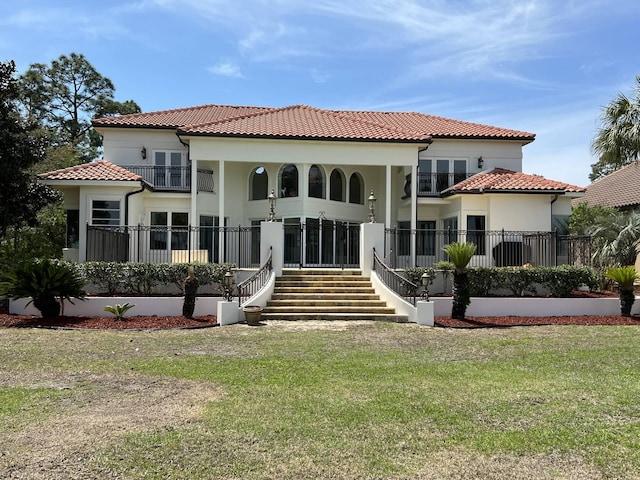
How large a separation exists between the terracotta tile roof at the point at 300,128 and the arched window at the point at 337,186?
7.32 feet

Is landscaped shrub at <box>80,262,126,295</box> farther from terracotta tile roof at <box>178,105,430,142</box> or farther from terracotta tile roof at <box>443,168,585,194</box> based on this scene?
terracotta tile roof at <box>443,168,585,194</box>

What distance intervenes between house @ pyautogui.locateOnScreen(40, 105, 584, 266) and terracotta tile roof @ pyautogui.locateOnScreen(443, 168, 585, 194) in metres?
0.05

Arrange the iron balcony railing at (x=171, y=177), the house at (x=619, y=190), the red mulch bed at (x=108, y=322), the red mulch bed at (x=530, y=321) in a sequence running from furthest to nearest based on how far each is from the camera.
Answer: the house at (x=619, y=190), the iron balcony railing at (x=171, y=177), the red mulch bed at (x=530, y=321), the red mulch bed at (x=108, y=322)

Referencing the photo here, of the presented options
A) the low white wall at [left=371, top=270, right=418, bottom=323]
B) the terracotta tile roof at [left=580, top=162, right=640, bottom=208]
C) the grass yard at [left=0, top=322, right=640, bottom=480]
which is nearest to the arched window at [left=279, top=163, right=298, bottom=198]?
the low white wall at [left=371, top=270, right=418, bottom=323]

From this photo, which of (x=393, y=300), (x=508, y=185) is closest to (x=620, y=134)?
(x=508, y=185)

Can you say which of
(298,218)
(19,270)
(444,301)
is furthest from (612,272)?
(19,270)

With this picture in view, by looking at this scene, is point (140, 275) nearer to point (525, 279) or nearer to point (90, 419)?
point (90, 419)

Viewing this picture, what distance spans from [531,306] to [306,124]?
478 inches

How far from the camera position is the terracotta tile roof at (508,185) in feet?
66.6

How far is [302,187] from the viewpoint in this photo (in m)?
21.9

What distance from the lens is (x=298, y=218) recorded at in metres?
22.4

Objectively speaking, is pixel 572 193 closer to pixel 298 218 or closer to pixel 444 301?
pixel 444 301

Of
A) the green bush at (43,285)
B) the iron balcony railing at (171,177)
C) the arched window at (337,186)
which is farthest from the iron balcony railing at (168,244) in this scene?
the arched window at (337,186)

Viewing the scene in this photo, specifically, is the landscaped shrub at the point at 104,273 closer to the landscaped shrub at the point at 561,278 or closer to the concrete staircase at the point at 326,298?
the concrete staircase at the point at 326,298
